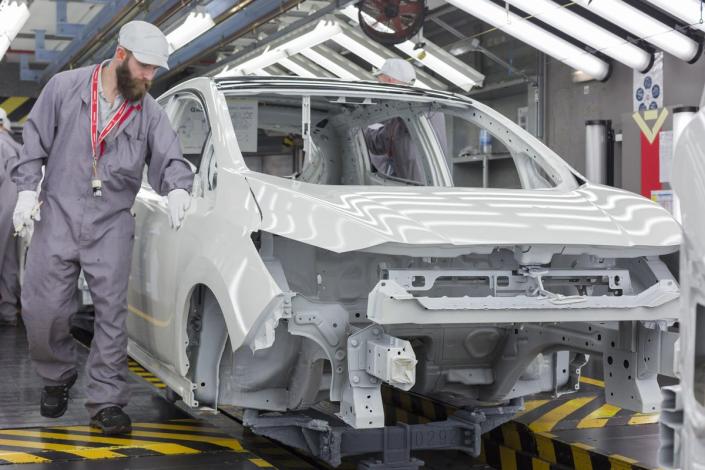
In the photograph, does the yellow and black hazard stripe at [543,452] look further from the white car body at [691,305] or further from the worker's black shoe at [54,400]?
the white car body at [691,305]

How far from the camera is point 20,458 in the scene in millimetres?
3887

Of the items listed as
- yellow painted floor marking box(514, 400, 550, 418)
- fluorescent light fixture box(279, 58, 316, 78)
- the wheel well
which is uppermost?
fluorescent light fixture box(279, 58, 316, 78)

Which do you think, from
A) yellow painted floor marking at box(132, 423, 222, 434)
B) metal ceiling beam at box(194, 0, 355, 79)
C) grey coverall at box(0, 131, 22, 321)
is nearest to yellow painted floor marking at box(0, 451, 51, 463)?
yellow painted floor marking at box(132, 423, 222, 434)

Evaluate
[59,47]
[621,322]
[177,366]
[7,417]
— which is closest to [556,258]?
[621,322]

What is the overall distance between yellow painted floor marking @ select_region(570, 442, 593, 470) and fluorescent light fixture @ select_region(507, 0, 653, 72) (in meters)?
5.41

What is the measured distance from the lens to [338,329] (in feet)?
11.5

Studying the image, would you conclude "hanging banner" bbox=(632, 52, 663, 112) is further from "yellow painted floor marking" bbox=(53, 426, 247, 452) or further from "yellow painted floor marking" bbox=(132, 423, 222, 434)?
"yellow painted floor marking" bbox=(53, 426, 247, 452)

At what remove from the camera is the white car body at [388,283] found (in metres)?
3.28

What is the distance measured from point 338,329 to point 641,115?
21.5 ft

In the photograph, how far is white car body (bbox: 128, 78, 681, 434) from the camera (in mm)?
3275

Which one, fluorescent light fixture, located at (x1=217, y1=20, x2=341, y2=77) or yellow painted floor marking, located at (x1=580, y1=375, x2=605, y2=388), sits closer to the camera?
yellow painted floor marking, located at (x1=580, y1=375, x2=605, y2=388)

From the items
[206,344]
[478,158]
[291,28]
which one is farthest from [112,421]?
[478,158]

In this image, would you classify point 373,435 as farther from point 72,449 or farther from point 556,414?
point 556,414

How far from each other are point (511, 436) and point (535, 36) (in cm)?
570
